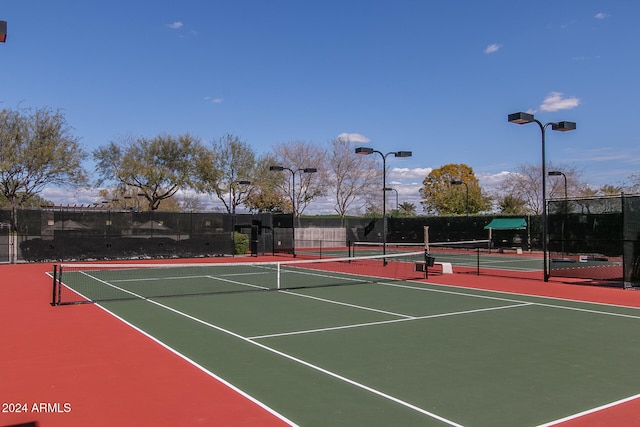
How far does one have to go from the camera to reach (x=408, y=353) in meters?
8.48

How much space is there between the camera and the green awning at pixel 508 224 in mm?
38719

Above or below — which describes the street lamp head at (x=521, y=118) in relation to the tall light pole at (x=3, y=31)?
above

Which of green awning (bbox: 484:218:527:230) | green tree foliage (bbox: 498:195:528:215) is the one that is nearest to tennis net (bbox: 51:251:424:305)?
green awning (bbox: 484:218:527:230)

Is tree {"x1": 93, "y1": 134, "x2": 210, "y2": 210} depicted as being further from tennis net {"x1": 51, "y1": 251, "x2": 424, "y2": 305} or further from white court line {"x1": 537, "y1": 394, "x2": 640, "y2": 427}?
white court line {"x1": 537, "y1": 394, "x2": 640, "y2": 427}

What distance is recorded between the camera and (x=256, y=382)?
22.5 ft

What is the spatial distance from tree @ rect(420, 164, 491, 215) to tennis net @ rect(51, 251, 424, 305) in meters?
28.3

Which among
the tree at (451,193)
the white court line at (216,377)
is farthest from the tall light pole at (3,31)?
the tree at (451,193)

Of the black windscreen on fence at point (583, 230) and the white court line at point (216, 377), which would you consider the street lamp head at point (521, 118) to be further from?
the white court line at point (216, 377)

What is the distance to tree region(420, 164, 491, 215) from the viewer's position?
66.1 metres

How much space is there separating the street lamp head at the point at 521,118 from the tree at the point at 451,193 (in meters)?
31.7

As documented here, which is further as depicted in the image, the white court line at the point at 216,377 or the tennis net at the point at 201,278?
the tennis net at the point at 201,278

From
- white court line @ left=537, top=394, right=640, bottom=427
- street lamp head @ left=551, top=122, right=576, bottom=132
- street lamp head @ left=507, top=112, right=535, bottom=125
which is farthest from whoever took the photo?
street lamp head @ left=551, top=122, right=576, bottom=132

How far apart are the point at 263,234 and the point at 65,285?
20392 millimetres

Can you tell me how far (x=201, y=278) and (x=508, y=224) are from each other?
27.0 m
